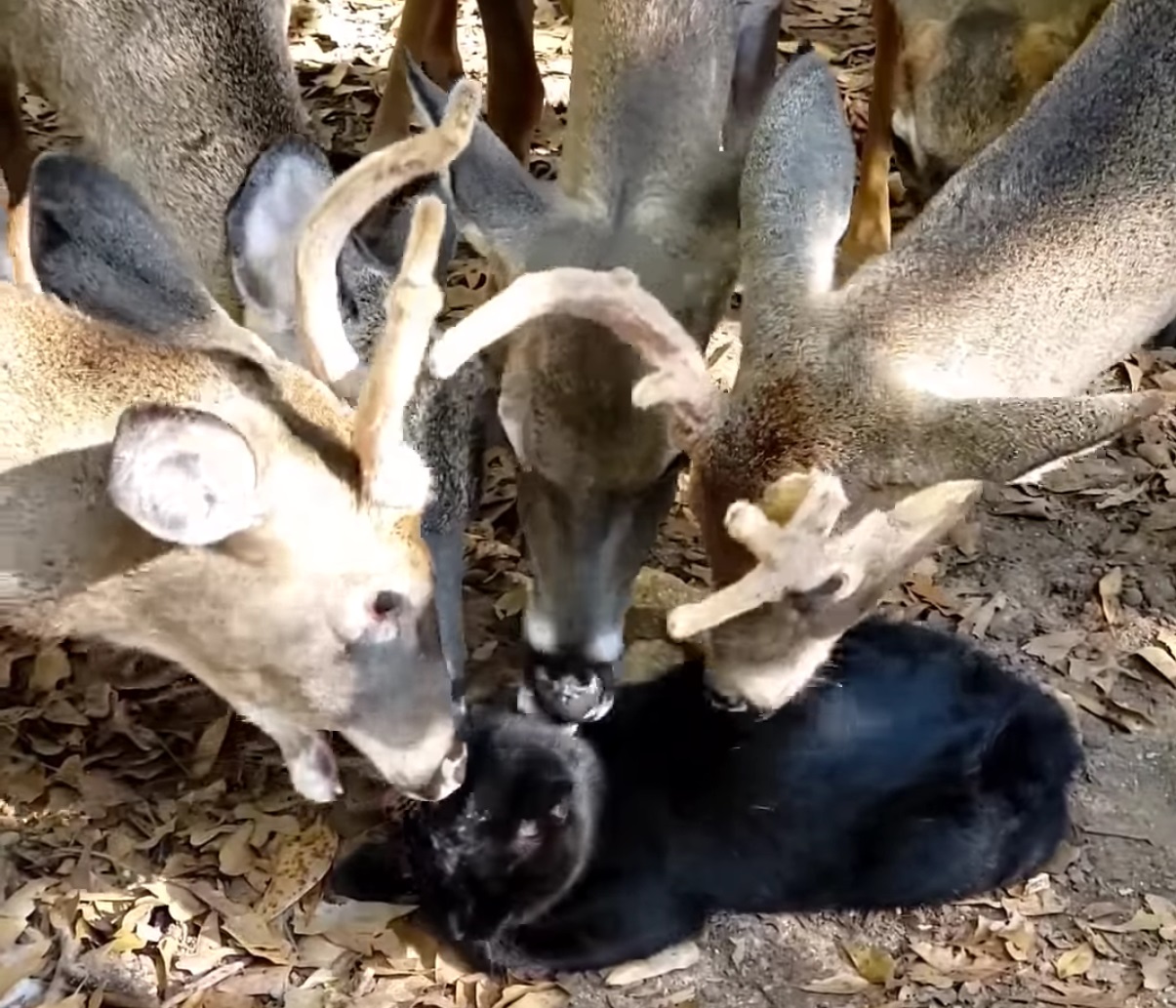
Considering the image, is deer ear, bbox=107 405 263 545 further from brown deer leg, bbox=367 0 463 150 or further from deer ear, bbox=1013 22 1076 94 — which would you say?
brown deer leg, bbox=367 0 463 150

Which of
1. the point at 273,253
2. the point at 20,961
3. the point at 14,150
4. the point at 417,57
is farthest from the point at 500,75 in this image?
the point at 20,961

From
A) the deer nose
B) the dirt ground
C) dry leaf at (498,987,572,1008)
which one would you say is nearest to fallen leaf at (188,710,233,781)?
the dirt ground

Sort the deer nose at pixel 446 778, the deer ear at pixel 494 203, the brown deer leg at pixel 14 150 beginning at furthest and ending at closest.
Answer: the brown deer leg at pixel 14 150 < the deer ear at pixel 494 203 < the deer nose at pixel 446 778

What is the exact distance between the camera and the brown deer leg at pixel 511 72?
600 cm

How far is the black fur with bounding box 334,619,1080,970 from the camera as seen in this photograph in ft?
13.2

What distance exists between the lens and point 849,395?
359cm

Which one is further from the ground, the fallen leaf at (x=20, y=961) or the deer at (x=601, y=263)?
the deer at (x=601, y=263)

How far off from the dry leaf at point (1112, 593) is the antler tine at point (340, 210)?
2.44 meters

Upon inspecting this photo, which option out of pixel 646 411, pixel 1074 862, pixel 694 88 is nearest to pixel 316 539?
pixel 646 411

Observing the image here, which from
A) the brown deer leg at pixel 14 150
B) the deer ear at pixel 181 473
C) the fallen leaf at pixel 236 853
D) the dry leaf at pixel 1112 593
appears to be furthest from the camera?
the brown deer leg at pixel 14 150

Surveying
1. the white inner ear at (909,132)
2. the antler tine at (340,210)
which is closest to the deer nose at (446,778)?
the antler tine at (340,210)

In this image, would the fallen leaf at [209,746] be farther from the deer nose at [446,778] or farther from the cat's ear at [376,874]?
the deer nose at [446,778]

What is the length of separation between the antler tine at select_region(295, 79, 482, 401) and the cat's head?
1035mm

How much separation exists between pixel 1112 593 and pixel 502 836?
196cm
